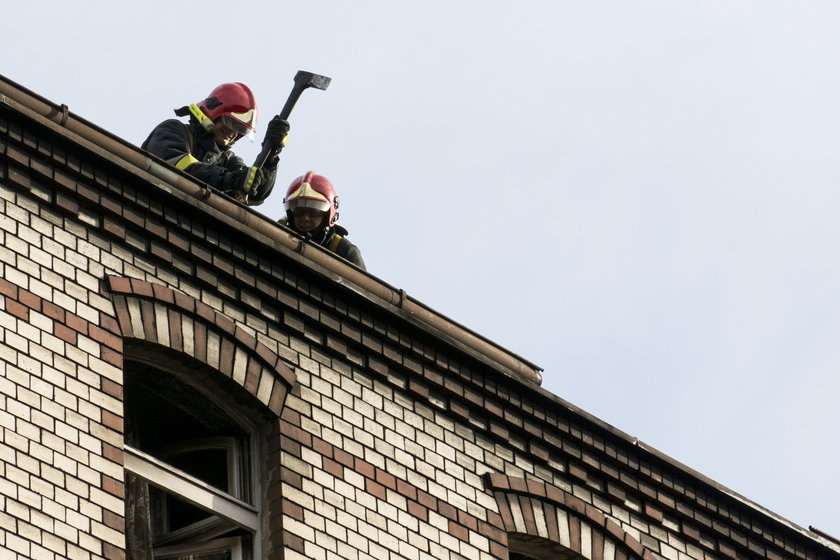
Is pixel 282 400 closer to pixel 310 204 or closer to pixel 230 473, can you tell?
pixel 230 473

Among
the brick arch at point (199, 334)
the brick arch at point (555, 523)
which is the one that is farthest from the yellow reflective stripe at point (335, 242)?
the brick arch at point (199, 334)

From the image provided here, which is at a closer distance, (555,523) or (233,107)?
(555,523)

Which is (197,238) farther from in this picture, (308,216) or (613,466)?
(613,466)

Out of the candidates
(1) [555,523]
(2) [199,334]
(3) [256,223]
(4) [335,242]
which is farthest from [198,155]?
(1) [555,523]

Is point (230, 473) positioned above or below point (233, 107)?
below

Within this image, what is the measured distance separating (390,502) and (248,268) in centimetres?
186

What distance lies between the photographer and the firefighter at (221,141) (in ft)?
52.9

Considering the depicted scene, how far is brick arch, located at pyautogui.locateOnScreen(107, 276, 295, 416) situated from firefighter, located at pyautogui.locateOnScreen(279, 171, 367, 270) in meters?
2.54

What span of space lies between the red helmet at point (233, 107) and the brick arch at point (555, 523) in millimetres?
3439

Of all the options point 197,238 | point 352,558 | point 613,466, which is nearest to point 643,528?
point 613,466

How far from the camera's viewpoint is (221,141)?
667 inches

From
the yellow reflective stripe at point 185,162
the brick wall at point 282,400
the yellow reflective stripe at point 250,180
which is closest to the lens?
the brick wall at point 282,400

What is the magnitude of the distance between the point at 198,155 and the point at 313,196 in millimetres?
965

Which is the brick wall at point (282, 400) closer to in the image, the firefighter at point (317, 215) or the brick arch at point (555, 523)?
the brick arch at point (555, 523)
